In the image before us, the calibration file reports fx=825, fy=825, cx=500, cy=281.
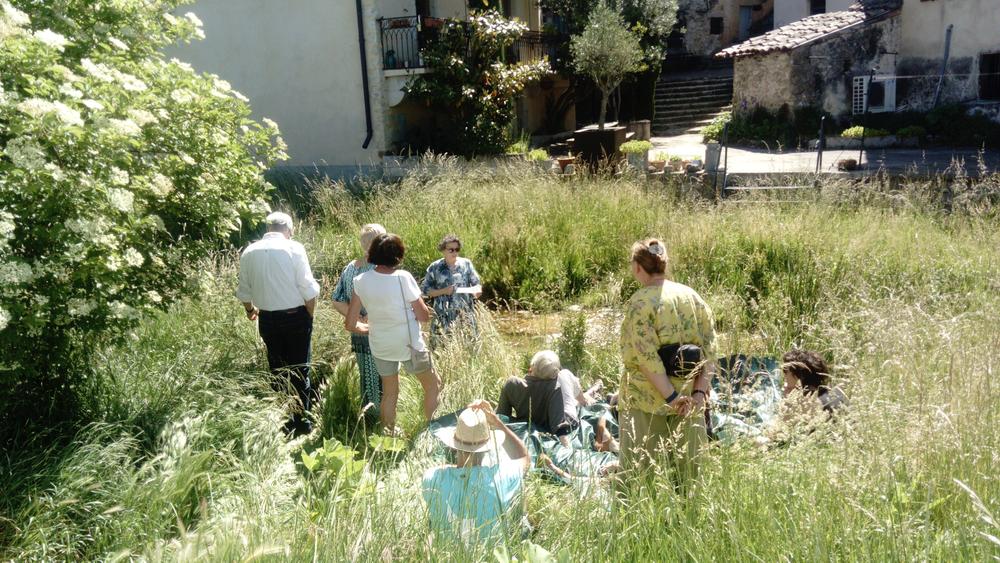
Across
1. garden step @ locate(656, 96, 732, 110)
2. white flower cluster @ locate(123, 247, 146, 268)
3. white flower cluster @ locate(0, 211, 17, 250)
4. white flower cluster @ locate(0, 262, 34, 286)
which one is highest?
garden step @ locate(656, 96, 732, 110)

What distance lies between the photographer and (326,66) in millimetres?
16312

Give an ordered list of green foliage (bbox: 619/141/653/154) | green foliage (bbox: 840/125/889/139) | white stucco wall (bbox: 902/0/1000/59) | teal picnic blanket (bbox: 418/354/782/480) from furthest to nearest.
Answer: white stucco wall (bbox: 902/0/1000/59) → green foliage (bbox: 840/125/889/139) → green foliage (bbox: 619/141/653/154) → teal picnic blanket (bbox: 418/354/782/480)

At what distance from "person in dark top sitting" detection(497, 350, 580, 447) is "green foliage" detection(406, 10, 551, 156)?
1049 centimetres

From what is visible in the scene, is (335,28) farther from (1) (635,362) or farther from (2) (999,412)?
(2) (999,412)

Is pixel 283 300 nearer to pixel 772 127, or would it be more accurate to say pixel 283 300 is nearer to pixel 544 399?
pixel 544 399

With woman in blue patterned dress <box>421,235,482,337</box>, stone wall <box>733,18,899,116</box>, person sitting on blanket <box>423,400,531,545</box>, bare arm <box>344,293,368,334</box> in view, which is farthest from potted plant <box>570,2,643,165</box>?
person sitting on blanket <box>423,400,531,545</box>

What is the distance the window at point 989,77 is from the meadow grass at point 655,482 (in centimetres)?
1209

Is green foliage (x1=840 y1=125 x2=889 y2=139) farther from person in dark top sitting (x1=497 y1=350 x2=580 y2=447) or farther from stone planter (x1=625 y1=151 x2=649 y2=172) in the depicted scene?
person in dark top sitting (x1=497 y1=350 x2=580 y2=447)

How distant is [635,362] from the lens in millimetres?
4391

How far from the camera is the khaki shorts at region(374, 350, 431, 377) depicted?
5.58 meters

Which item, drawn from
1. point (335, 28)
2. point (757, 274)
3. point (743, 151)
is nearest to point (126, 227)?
point (757, 274)

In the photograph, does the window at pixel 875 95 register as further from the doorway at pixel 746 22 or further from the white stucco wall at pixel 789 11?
the doorway at pixel 746 22

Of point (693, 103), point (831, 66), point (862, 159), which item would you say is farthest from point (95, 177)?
point (693, 103)

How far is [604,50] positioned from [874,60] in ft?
22.3
